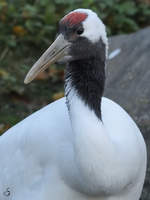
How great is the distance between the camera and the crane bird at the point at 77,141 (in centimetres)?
299

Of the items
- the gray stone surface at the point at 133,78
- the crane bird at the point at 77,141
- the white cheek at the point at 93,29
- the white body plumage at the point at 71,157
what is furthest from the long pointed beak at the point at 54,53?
the gray stone surface at the point at 133,78

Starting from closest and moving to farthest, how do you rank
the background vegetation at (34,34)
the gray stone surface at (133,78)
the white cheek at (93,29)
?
the white cheek at (93,29), the gray stone surface at (133,78), the background vegetation at (34,34)

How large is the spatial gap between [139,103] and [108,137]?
1305 millimetres

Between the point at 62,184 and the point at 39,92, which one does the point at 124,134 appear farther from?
the point at 39,92

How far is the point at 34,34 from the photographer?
5883 mm

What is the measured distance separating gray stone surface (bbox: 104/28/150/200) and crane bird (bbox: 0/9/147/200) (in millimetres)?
734

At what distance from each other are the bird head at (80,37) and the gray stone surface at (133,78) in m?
1.26

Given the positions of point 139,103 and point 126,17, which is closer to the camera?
point 139,103

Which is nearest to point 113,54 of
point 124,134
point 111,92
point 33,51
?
point 111,92

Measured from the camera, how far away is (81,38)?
117 inches

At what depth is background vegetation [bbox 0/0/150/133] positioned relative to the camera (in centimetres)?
533

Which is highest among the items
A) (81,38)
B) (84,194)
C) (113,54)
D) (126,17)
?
(81,38)

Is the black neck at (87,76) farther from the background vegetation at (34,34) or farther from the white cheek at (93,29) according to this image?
the background vegetation at (34,34)

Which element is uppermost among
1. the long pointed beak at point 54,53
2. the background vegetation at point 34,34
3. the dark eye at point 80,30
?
the dark eye at point 80,30
